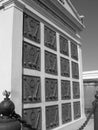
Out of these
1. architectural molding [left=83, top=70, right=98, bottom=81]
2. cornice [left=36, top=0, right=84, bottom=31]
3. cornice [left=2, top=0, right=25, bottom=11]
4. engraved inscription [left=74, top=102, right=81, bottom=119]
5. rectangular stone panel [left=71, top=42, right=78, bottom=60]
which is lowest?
engraved inscription [left=74, top=102, right=81, bottom=119]

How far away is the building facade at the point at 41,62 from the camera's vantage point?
20.7 ft

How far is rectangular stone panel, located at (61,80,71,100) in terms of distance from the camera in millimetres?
9551

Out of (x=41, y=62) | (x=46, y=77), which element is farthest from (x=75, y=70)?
(x=41, y=62)

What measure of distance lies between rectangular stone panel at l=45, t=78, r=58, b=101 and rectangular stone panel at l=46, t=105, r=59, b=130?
0.41 meters

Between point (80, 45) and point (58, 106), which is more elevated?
point (80, 45)

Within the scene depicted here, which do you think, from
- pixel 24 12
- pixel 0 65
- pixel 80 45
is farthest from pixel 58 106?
pixel 80 45

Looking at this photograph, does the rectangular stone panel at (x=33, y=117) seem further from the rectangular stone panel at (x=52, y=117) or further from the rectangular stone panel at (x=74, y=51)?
the rectangular stone panel at (x=74, y=51)

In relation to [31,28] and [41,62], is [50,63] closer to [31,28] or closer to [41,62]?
[41,62]

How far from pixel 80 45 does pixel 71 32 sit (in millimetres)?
1765

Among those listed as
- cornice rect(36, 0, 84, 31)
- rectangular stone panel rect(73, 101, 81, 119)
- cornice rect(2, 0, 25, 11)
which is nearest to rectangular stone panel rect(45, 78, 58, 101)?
rectangular stone panel rect(73, 101, 81, 119)

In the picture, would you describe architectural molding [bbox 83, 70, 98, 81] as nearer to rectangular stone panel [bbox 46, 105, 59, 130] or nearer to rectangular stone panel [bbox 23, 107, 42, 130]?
rectangular stone panel [bbox 46, 105, 59, 130]

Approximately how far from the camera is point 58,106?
8938 millimetres

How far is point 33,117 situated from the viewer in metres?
7.02

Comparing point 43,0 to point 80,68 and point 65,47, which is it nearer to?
point 65,47
